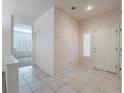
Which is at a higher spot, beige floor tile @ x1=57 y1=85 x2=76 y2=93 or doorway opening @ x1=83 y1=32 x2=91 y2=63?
doorway opening @ x1=83 y1=32 x2=91 y2=63

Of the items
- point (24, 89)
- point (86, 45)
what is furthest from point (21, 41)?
point (24, 89)

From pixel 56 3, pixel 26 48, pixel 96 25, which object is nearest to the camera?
pixel 56 3

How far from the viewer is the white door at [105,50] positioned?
3537mm

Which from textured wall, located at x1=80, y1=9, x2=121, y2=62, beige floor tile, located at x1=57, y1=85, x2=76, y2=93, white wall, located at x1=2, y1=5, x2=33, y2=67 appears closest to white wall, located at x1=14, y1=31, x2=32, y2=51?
white wall, located at x1=2, y1=5, x2=33, y2=67

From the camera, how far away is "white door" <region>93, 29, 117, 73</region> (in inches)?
139

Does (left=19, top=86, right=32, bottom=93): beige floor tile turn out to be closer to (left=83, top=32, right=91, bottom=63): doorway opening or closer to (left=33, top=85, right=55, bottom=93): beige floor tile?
(left=33, top=85, right=55, bottom=93): beige floor tile

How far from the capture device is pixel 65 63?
3.73 m

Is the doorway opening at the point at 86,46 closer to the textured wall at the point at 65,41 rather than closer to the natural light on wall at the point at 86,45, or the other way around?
the natural light on wall at the point at 86,45

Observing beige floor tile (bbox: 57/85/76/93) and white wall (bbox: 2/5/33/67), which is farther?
white wall (bbox: 2/5/33/67)

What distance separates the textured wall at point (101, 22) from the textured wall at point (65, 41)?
1.24ft

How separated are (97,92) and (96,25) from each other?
335 cm

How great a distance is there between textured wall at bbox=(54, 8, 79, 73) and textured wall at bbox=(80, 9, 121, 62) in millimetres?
379

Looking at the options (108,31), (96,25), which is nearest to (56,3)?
(96,25)

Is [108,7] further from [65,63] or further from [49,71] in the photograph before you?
[49,71]
